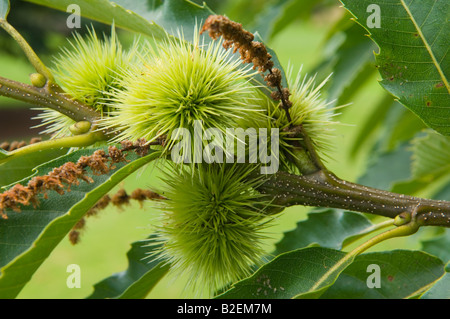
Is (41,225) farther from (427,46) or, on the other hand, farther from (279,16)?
(279,16)

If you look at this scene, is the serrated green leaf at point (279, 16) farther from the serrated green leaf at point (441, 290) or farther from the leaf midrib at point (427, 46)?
the serrated green leaf at point (441, 290)

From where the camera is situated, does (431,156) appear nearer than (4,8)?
No

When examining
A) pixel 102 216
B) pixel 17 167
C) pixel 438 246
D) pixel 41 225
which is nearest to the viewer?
pixel 41 225

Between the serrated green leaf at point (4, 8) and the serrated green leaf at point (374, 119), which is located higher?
the serrated green leaf at point (4, 8)

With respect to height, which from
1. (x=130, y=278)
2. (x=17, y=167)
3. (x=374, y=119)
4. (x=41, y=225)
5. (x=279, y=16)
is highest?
(x=279, y=16)

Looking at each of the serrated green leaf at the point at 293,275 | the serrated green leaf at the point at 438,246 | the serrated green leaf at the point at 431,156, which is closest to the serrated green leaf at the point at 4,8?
the serrated green leaf at the point at 293,275

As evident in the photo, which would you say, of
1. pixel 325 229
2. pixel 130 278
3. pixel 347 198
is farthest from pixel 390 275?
pixel 130 278
